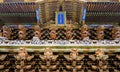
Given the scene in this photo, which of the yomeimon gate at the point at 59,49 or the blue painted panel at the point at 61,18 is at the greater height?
the blue painted panel at the point at 61,18

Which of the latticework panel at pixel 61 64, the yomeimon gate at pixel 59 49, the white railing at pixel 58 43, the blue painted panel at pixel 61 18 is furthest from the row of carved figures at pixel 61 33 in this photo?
the latticework panel at pixel 61 64

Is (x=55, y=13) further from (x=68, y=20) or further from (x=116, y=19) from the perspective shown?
(x=116, y=19)

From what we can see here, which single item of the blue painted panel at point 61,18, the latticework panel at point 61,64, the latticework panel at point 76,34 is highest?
the blue painted panel at point 61,18

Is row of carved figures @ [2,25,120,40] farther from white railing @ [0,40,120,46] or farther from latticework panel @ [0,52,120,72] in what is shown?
latticework panel @ [0,52,120,72]

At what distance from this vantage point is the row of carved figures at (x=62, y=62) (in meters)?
4.21

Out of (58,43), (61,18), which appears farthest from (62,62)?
(61,18)

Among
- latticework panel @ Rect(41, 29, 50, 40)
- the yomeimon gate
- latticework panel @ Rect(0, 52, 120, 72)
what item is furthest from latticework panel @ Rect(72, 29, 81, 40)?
latticework panel @ Rect(0, 52, 120, 72)

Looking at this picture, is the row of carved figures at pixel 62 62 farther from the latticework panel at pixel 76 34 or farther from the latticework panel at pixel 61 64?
the latticework panel at pixel 76 34

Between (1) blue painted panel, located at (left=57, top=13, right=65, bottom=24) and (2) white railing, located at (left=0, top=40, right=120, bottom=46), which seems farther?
(1) blue painted panel, located at (left=57, top=13, right=65, bottom=24)

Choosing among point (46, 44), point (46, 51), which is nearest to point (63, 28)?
point (46, 44)

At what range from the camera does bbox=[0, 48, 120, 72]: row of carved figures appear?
421cm

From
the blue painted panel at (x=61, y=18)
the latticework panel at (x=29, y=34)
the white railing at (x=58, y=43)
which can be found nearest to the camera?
the white railing at (x=58, y=43)

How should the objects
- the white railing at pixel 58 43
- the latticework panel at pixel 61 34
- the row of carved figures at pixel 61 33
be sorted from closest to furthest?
1. the white railing at pixel 58 43
2. the row of carved figures at pixel 61 33
3. the latticework panel at pixel 61 34

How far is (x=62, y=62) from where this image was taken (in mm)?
4602
